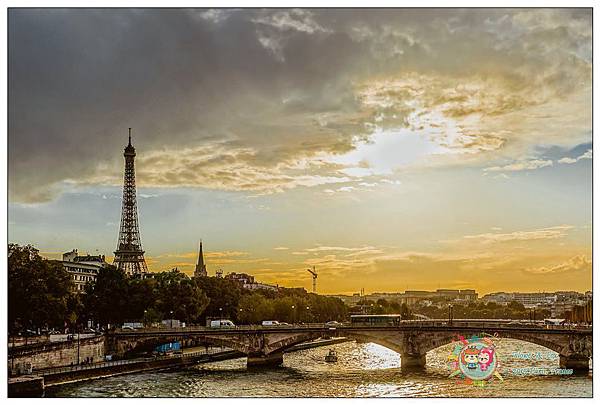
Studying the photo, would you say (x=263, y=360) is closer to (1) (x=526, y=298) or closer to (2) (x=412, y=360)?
(2) (x=412, y=360)

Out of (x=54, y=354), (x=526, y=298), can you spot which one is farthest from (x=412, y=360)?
(x=526, y=298)

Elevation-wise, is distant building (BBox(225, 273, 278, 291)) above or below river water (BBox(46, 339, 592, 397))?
above

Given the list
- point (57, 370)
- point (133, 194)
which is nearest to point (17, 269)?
point (57, 370)

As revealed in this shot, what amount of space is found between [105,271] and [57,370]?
850 cm

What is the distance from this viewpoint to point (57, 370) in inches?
717

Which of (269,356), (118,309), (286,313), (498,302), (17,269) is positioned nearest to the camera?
(17,269)

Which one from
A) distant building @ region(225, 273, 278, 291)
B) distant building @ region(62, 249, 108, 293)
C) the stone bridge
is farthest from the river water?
distant building @ region(225, 273, 278, 291)

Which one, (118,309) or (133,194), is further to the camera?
(133,194)

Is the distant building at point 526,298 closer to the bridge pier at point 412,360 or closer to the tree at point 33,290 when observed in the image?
the bridge pier at point 412,360

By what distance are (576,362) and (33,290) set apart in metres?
12.1

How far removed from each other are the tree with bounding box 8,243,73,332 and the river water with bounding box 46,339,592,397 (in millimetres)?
2250

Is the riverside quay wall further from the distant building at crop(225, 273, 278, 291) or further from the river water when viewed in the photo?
the distant building at crop(225, 273, 278, 291)

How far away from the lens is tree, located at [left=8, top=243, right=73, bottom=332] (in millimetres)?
18828
